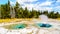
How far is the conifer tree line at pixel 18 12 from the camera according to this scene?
1.71m

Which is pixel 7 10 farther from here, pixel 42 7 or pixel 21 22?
pixel 42 7

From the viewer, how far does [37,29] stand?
1658mm

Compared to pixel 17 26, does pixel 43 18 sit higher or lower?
higher

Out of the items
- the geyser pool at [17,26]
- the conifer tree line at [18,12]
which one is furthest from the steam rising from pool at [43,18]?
the geyser pool at [17,26]

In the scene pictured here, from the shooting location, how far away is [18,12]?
174 centimetres

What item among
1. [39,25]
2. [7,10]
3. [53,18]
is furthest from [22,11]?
[53,18]

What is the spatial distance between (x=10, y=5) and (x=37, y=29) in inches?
21.7

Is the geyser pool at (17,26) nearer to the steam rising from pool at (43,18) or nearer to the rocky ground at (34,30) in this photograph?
the rocky ground at (34,30)

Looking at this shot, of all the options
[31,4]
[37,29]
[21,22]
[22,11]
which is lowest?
[37,29]

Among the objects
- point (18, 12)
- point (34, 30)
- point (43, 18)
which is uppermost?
point (18, 12)

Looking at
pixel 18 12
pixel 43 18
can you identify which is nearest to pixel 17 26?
pixel 18 12

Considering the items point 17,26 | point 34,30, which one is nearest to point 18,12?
point 17,26

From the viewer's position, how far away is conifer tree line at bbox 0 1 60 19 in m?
1.71

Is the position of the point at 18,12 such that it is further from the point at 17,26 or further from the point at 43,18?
the point at 43,18
